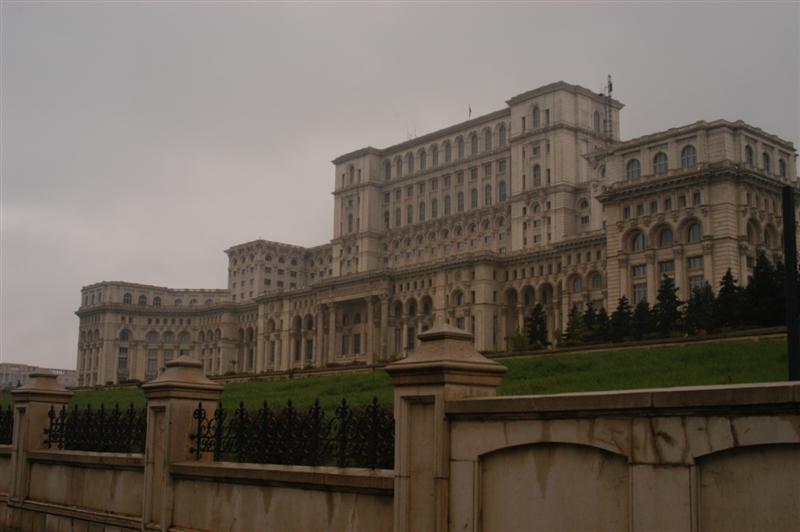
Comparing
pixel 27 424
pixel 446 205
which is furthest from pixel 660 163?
pixel 27 424

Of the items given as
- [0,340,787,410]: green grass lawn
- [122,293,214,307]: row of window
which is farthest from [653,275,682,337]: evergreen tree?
[122,293,214,307]: row of window

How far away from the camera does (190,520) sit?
45.4ft

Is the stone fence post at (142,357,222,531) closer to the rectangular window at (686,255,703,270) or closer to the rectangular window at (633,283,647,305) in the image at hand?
the rectangular window at (686,255,703,270)

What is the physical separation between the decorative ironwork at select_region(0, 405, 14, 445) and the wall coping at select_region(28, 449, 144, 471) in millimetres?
2494

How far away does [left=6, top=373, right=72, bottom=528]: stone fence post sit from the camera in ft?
61.0

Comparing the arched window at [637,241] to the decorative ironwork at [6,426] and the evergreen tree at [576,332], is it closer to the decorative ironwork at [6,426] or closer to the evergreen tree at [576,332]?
the evergreen tree at [576,332]

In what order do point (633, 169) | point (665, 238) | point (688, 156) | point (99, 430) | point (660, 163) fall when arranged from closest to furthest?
point (99, 430), point (665, 238), point (688, 156), point (660, 163), point (633, 169)

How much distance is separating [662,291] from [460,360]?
57.1 meters

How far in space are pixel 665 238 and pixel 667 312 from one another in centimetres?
1529

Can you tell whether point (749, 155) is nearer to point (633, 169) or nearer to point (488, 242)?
point (633, 169)

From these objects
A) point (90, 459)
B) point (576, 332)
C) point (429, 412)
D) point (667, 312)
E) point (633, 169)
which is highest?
point (633, 169)

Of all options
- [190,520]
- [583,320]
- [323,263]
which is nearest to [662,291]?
[583,320]

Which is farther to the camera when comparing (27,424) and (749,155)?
(749,155)

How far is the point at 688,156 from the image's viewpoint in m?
74.2
